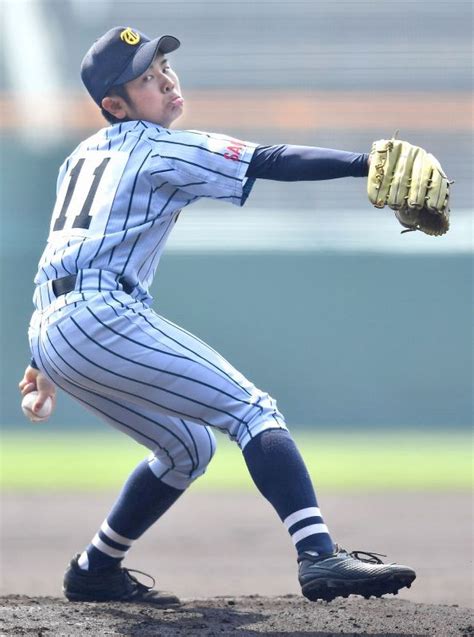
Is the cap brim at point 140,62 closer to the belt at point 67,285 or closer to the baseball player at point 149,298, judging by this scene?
the baseball player at point 149,298

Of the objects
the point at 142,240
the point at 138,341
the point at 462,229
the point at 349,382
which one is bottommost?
the point at 138,341

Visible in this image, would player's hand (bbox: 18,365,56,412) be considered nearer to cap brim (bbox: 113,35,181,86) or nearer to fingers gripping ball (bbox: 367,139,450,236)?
cap brim (bbox: 113,35,181,86)

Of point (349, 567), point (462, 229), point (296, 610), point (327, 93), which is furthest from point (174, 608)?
point (327, 93)

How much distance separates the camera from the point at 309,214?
947 cm

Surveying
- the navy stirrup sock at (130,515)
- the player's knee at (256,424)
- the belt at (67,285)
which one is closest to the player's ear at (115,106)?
the belt at (67,285)

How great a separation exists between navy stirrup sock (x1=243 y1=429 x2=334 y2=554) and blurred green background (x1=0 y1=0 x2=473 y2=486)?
179 inches

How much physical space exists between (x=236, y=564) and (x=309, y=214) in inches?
204

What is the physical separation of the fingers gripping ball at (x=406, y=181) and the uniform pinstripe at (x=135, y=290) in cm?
32

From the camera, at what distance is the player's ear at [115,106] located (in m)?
3.03

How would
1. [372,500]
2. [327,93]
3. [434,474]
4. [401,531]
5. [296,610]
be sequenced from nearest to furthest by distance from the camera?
[296,610]
[401,531]
[372,500]
[434,474]
[327,93]

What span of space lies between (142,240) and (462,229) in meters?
6.60

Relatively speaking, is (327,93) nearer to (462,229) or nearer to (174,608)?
(462,229)

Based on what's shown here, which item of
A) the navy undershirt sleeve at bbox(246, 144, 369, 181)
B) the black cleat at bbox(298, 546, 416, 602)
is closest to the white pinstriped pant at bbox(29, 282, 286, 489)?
the black cleat at bbox(298, 546, 416, 602)

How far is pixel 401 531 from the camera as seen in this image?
530 centimetres
